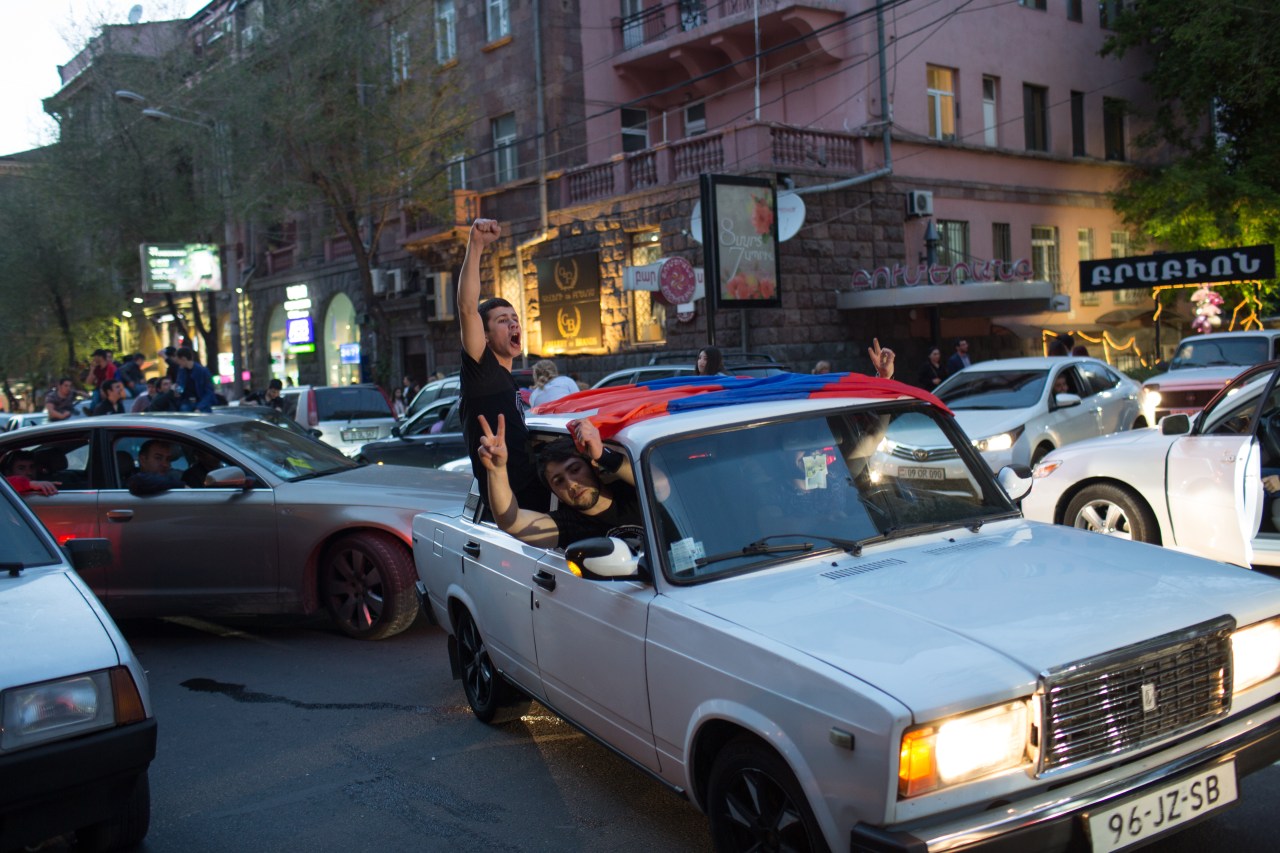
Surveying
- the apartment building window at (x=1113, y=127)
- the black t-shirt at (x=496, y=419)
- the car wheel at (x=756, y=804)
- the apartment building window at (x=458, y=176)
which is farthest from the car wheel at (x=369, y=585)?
the apartment building window at (x=1113, y=127)

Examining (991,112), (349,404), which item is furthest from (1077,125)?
(349,404)

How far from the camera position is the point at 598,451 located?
160 inches

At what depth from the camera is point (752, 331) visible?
2120cm

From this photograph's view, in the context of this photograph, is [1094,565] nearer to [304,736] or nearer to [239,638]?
[304,736]

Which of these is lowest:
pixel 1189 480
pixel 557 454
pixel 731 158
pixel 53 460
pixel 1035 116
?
pixel 1189 480

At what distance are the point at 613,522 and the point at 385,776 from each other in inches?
65.9

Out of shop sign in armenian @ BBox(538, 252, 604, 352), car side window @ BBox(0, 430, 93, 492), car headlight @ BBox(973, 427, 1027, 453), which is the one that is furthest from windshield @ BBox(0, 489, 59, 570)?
shop sign in armenian @ BBox(538, 252, 604, 352)

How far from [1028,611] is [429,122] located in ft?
84.5

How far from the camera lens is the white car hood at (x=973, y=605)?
2.95 metres

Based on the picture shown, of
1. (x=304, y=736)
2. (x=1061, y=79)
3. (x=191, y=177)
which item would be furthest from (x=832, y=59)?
(x=304, y=736)

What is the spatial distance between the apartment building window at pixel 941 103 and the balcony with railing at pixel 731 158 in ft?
7.20

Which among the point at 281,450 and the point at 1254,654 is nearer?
the point at 1254,654

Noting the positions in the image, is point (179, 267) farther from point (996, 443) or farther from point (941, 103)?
point (996, 443)

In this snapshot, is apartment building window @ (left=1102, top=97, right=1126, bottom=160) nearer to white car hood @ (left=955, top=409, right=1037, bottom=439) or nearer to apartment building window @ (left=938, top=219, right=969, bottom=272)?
apartment building window @ (left=938, top=219, right=969, bottom=272)
